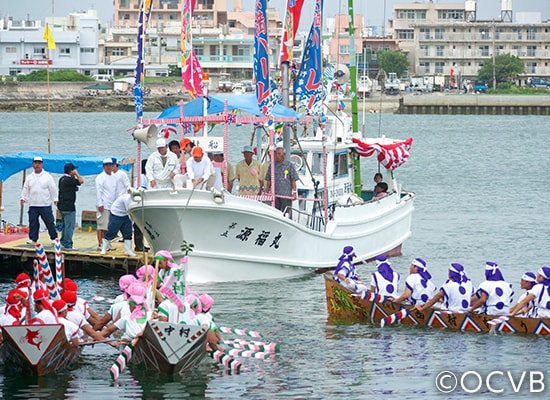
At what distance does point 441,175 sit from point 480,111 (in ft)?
208

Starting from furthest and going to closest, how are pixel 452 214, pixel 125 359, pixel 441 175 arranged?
1. pixel 441 175
2. pixel 452 214
3. pixel 125 359

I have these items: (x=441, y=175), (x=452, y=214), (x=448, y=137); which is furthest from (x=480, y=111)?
(x=452, y=214)

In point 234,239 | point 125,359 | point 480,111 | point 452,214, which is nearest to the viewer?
point 125,359

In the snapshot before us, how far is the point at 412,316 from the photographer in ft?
67.7

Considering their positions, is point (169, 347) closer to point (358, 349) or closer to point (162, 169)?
point (358, 349)

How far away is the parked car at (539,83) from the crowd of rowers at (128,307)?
122 metres

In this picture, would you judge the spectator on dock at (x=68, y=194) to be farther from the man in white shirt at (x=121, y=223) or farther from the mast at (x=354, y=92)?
the mast at (x=354, y=92)

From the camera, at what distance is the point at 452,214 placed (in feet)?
137

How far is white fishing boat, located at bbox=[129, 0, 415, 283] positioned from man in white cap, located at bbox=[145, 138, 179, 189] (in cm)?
44

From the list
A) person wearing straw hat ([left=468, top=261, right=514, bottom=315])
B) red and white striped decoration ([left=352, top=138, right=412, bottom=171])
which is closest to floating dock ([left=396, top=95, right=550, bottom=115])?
red and white striped decoration ([left=352, top=138, right=412, bottom=171])

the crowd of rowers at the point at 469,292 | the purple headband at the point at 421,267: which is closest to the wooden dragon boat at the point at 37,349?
the crowd of rowers at the point at 469,292

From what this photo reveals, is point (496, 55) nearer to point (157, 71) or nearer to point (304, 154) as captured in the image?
point (157, 71)

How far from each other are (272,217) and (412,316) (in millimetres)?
4009

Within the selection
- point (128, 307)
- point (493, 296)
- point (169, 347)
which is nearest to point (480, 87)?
point (493, 296)
